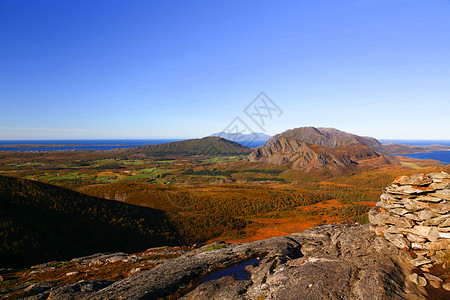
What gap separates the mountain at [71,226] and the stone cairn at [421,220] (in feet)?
120

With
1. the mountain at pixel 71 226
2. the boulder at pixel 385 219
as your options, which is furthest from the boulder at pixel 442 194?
the mountain at pixel 71 226

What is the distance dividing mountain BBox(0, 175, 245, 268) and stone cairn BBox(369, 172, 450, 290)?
36.5 meters

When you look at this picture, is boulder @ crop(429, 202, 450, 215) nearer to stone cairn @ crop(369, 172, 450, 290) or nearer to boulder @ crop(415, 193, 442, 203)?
stone cairn @ crop(369, 172, 450, 290)

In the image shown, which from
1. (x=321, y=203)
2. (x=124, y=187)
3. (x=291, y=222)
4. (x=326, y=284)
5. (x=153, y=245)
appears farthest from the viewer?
(x=321, y=203)

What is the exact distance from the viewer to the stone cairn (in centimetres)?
1314

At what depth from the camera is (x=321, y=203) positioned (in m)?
89.2

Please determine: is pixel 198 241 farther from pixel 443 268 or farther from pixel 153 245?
pixel 443 268

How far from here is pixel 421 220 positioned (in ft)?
47.3

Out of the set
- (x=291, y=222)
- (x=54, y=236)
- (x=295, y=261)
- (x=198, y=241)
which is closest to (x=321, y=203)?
(x=291, y=222)

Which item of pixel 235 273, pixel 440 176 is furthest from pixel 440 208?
pixel 235 273

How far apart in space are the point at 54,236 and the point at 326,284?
3467cm

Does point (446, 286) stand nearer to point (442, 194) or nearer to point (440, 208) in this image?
point (440, 208)

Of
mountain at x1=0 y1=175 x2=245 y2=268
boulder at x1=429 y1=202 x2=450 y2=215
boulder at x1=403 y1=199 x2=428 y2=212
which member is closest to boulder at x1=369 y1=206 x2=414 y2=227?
boulder at x1=403 y1=199 x2=428 y2=212

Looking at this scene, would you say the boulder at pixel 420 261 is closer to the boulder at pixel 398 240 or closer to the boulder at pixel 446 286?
the boulder at pixel 398 240
